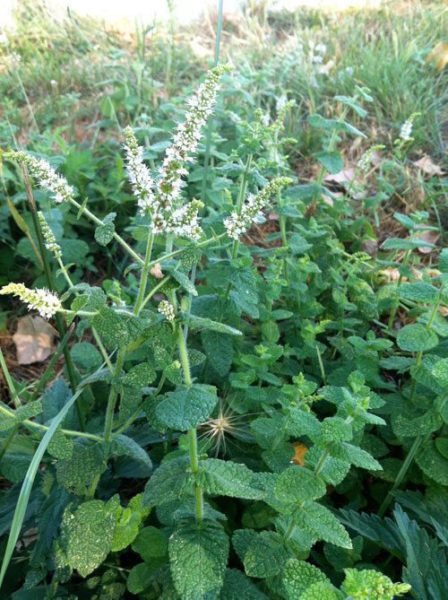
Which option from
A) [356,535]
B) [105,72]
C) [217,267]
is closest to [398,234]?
[217,267]

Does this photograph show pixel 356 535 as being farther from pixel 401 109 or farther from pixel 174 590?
pixel 401 109

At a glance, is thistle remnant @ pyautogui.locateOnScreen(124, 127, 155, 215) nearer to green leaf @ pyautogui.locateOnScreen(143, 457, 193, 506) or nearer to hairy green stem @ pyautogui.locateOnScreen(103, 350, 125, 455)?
hairy green stem @ pyautogui.locateOnScreen(103, 350, 125, 455)

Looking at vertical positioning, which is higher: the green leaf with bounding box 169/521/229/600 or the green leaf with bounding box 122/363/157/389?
the green leaf with bounding box 122/363/157/389

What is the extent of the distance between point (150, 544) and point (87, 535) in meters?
0.14

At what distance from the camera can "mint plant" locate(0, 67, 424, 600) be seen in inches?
39.1

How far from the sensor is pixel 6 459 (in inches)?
51.4

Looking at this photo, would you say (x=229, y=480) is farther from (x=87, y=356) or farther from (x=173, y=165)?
(x=87, y=356)

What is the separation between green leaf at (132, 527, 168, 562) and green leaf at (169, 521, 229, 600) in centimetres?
13

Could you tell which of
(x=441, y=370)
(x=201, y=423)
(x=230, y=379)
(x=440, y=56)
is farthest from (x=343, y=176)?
(x=201, y=423)

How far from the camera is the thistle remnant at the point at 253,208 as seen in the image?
1.09 meters

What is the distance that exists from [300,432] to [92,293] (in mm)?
480

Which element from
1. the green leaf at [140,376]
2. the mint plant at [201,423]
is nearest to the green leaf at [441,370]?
the mint plant at [201,423]

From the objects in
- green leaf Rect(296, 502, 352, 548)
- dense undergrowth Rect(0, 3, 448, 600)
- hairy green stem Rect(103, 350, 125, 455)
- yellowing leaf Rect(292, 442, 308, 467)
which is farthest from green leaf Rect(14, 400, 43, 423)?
yellowing leaf Rect(292, 442, 308, 467)

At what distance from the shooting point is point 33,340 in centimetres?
212
